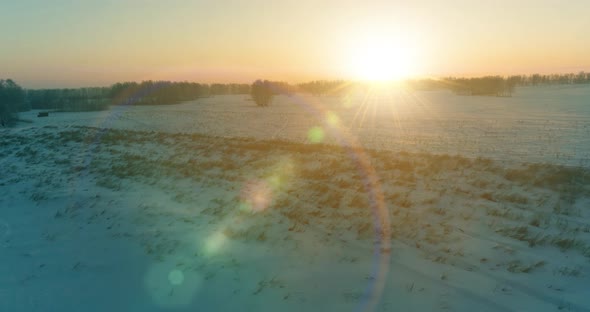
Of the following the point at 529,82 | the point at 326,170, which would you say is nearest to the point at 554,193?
the point at 326,170

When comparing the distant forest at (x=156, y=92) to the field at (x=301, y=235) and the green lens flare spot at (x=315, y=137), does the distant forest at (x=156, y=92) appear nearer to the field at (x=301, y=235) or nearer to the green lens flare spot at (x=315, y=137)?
the green lens flare spot at (x=315, y=137)

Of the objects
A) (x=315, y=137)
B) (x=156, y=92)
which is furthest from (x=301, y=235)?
(x=156, y=92)

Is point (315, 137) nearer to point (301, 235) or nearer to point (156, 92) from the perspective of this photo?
point (301, 235)

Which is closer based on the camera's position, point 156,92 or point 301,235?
point 301,235

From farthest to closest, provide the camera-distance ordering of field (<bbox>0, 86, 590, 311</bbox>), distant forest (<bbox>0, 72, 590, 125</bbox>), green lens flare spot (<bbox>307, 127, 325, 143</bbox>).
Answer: distant forest (<bbox>0, 72, 590, 125</bbox>) < green lens flare spot (<bbox>307, 127, 325, 143</bbox>) < field (<bbox>0, 86, 590, 311</bbox>)

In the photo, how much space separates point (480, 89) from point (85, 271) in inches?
4961

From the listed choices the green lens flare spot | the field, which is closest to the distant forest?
the green lens flare spot

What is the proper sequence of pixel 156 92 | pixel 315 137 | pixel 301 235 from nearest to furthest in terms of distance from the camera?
pixel 301 235
pixel 315 137
pixel 156 92

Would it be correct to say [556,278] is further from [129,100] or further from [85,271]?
[129,100]

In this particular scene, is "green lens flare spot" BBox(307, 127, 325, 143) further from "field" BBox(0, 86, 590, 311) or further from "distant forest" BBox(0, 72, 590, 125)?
"distant forest" BBox(0, 72, 590, 125)

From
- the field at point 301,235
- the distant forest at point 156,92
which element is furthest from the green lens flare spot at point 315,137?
the distant forest at point 156,92

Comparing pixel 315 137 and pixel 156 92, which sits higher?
pixel 156 92

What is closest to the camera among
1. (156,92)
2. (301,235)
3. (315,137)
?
(301,235)

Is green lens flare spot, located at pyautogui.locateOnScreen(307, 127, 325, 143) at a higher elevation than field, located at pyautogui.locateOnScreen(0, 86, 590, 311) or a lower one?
higher
